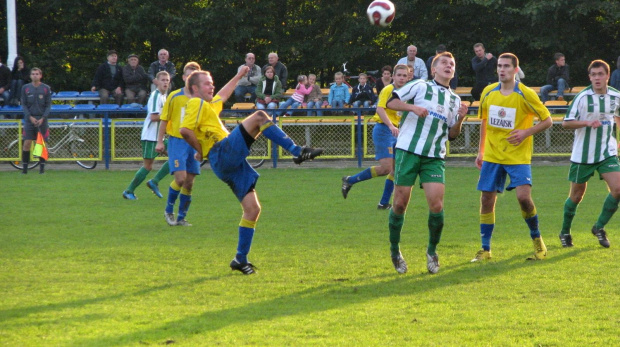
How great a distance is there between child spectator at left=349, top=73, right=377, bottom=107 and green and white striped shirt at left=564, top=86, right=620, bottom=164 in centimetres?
1211

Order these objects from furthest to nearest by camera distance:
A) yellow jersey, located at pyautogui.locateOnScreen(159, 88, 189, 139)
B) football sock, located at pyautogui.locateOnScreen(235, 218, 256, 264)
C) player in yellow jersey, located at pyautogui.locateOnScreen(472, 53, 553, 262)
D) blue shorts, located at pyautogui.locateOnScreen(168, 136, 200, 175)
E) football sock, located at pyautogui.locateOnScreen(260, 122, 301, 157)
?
blue shorts, located at pyautogui.locateOnScreen(168, 136, 200, 175) < yellow jersey, located at pyautogui.locateOnScreen(159, 88, 189, 139) < player in yellow jersey, located at pyautogui.locateOnScreen(472, 53, 553, 262) < football sock, located at pyautogui.locateOnScreen(235, 218, 256, 264) < football sock, located at pyautogui.locateOnScreen(260, 122, 301, 157)

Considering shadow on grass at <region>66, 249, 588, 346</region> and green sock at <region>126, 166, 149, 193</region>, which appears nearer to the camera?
shadow on grass at <region>66, 249, 588, 346</region>

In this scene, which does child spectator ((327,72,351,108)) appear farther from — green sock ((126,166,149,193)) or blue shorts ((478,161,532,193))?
blue shorts ((478,161,532,193))

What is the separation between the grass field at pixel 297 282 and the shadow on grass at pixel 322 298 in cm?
Result: 1

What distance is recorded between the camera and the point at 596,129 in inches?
348

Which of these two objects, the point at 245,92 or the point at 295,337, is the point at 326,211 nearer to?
the point at 295,337

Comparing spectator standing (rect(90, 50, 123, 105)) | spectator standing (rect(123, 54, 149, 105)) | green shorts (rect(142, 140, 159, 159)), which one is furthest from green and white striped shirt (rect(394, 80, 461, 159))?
spectator standing (rect(90, 50, 123, 105))

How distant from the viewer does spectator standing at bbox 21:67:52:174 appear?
18.2 meters

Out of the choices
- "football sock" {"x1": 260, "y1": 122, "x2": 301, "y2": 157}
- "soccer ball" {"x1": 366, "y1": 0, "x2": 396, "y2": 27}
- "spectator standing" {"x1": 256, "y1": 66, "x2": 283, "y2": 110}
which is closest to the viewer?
"football sock" {"x1": 260, "y1": 122, "x2": 301, "y2": 157}

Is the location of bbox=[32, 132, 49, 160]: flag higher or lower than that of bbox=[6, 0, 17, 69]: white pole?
lower

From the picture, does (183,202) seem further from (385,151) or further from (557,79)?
(557,79)

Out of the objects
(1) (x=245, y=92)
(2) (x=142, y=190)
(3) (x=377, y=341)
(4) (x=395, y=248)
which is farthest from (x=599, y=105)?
(1) (x=245, y=92)

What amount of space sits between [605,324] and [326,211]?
661 centimetres

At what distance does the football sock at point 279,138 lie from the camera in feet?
23.0
